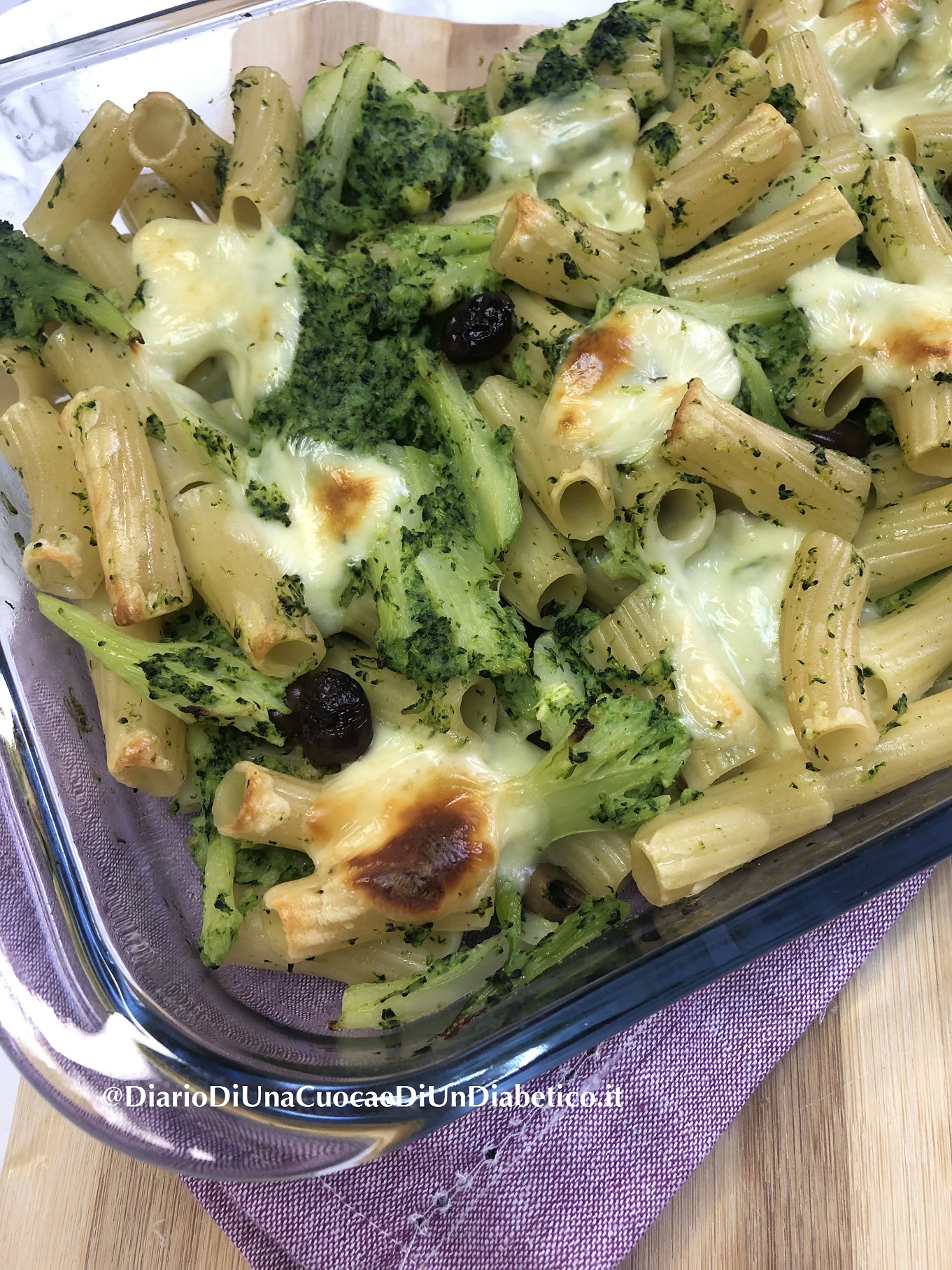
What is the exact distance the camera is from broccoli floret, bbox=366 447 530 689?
1.48 m

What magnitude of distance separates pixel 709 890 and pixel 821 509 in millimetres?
632

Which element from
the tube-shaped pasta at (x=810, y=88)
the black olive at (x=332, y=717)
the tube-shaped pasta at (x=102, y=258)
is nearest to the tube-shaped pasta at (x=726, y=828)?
the black olive at (x=332, y=717)

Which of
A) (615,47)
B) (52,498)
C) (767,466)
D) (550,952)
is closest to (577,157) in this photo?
(615,47)

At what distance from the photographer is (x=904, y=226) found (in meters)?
1.67

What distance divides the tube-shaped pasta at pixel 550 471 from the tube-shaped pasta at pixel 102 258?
64cm

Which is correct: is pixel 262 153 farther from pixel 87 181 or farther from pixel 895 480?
pixel 895 480

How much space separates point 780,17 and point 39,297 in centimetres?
146

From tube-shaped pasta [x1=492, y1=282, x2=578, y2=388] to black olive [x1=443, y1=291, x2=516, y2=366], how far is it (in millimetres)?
30

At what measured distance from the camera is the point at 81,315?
5.50 feet

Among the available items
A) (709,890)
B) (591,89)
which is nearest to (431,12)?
(591,89)

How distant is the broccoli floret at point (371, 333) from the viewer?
5.36ft

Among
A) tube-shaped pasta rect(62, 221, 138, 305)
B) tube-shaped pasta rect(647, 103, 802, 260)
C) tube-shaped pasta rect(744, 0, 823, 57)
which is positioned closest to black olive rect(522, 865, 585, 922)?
tube-shaped pasta rect(647, 103, 802, 260)

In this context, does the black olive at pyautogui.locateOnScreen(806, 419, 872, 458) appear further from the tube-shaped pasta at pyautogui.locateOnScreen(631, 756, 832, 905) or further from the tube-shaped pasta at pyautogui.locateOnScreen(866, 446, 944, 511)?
the tube-shaped pasta at pyautogui.locateOnScreen(631, 756, 832, 905)

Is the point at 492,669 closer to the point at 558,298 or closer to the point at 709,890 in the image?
the point at 709,890
